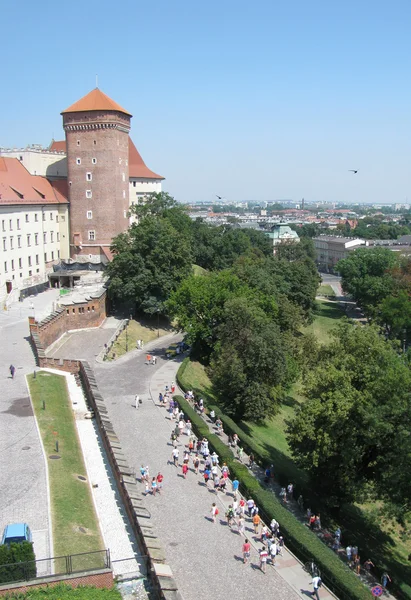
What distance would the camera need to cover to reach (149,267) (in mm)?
56312

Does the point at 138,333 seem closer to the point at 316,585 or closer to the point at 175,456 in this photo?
the point at 175,456

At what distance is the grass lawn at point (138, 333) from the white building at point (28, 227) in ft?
36.9

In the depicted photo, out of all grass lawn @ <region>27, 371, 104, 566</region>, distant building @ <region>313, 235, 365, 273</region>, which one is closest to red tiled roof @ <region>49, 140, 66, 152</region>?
grass lawn @ <region>27, 371, 104, 566</region>

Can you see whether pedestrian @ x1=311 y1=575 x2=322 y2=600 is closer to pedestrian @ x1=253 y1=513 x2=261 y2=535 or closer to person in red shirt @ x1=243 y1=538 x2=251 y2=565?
person in red shirt @ x1=243 y1=538 x2=251 y2=565

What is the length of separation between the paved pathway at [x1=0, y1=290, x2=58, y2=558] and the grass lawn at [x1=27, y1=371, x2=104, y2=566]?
1.20ft

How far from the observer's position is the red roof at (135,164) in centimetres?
8208

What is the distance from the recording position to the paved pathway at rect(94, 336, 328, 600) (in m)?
19.1

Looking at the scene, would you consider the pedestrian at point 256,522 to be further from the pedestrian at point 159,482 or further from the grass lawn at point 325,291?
the grass lawn at point 325,291

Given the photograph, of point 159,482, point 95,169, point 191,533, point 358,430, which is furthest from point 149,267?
point 191,533

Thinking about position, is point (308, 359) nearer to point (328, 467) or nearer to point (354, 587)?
point (328, 467)

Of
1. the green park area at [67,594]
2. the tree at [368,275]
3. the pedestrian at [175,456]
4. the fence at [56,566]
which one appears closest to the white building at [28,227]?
the pedestrian at [175,456]

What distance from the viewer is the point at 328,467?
27.1m

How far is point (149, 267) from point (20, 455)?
32266 millimetres

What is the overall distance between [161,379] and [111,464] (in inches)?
592
